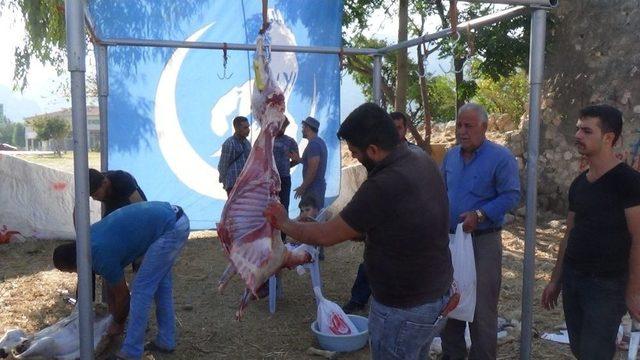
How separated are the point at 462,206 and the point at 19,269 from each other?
18.6 feet

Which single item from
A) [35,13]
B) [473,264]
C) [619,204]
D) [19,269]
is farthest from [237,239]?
[35,13]

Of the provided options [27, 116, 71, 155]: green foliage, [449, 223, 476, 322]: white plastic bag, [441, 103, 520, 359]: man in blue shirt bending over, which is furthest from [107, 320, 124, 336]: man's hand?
[27, 116, 71, 155]: green foliage

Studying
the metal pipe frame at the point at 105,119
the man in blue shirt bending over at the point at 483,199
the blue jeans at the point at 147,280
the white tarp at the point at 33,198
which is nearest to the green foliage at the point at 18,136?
the white tarp at the point at 33,198

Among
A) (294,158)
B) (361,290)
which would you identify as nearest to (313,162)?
(294,158)

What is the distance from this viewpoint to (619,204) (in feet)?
8.66

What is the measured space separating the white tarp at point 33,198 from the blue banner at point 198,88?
2.05 meters

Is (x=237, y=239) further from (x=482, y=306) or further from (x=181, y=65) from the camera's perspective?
(x=181, y=65)

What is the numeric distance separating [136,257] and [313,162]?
2.63 m

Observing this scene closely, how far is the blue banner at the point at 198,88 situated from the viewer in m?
6.02

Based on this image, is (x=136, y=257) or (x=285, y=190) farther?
(x=285, y=190)

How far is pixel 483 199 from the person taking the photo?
3406mm

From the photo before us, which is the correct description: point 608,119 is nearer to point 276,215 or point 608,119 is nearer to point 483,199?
point 483,199

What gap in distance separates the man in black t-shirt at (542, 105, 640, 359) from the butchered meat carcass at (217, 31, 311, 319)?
1452mm

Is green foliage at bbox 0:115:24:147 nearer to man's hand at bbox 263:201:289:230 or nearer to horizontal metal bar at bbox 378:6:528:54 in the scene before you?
horizontal metal bar at bbox 378:6:528:54
